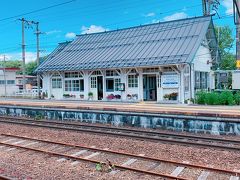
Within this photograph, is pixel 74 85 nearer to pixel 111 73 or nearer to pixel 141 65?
pixel 111 73

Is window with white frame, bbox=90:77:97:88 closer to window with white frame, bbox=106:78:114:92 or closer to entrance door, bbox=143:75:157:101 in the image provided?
window with white frame, bbox=106:78:114:92

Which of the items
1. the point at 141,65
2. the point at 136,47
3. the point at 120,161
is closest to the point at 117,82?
the point at 141,65

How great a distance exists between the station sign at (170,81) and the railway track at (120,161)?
14094 millimetres

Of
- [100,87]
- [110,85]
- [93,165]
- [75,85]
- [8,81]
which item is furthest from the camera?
[8,81]

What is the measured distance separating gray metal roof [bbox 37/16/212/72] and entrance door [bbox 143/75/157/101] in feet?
5.19

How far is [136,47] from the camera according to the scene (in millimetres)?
28031

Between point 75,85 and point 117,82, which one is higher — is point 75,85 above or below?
below

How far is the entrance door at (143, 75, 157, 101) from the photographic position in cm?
2555

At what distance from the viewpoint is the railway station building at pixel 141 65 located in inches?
944

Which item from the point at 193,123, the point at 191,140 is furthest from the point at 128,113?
the point at 191,140

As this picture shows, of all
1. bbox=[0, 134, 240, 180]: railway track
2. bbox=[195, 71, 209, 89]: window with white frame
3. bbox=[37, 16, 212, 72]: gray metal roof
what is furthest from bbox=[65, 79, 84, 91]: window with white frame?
bbox=[0, 134, 240, 180]: railway track

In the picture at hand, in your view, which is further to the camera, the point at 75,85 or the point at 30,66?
the point at 30,66

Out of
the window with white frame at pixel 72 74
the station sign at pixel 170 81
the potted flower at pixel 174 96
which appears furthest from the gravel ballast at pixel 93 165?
the window with white frame at pixel 72 74

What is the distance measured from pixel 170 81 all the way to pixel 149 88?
2.54 m
